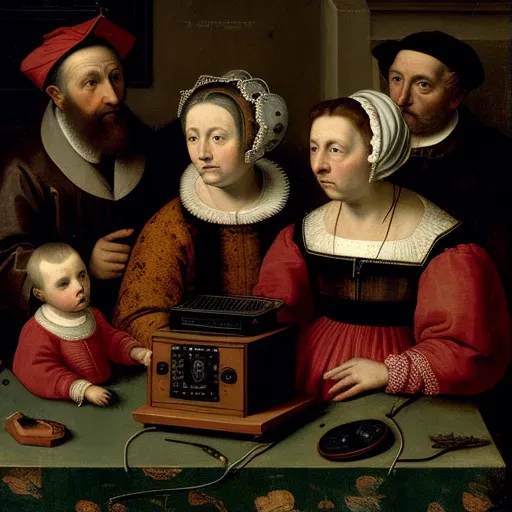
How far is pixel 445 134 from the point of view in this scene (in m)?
3.58

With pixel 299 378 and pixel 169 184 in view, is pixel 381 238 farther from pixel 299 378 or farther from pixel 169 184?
pixel 169 184

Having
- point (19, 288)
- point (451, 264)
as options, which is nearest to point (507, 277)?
point (451, 264)

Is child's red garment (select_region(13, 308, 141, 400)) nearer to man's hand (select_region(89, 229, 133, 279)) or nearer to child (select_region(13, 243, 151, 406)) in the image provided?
child (select_region(13, 243, 151, 406))

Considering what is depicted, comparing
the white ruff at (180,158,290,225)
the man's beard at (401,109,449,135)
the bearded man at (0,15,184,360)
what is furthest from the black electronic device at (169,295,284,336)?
the man's beard at (401,109,449,135)

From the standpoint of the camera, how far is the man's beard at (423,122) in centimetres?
354

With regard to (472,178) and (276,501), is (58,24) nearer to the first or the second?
(472,178)

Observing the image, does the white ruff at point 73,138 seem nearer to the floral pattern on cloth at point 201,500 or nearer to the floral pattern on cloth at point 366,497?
the floral pattern on cloth at point 201,500

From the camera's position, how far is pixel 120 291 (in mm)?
3670

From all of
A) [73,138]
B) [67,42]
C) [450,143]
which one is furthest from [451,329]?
[67,42]

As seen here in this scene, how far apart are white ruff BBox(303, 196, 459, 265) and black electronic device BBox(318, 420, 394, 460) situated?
2.04ft

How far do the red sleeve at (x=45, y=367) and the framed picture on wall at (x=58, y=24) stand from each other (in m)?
1.03

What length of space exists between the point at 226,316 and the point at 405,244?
73cm

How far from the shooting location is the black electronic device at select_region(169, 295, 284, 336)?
3.21 metres

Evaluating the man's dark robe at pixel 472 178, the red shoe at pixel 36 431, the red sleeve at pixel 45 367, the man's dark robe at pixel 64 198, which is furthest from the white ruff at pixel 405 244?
the red shoe at pixel 36 431
